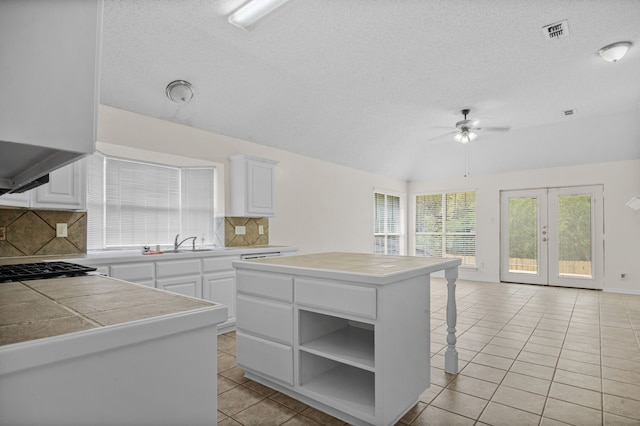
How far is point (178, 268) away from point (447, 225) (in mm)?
6444

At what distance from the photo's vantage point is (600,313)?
15.7 ft

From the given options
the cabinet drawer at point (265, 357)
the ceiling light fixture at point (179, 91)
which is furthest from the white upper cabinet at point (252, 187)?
the cabinet drawer at point (265, 357)

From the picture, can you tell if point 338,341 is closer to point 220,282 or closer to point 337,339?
point 337,339

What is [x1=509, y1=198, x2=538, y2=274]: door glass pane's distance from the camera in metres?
7.07

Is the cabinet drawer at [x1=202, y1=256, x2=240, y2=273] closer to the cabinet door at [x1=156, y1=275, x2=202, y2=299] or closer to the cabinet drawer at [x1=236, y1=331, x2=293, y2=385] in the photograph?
the cabinet door at [x1=156, y1=275, x2=202, y2=299]

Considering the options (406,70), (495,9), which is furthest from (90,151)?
(406,70)

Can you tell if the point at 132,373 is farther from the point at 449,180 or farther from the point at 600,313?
the point at 449,180

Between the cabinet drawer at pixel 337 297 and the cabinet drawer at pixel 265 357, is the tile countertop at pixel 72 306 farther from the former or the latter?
the cabinet drawer at pixel 265 357

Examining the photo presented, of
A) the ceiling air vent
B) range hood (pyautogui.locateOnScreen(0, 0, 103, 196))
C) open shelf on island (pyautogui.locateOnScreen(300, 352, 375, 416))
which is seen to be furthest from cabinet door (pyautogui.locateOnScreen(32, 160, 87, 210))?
the ceiling air vent

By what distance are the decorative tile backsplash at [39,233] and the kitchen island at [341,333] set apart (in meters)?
1.88

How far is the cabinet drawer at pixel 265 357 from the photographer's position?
7.79 ft

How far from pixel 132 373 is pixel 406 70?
4072 mm

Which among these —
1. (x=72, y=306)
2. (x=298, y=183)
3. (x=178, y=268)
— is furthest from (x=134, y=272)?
(x=298, y=183)

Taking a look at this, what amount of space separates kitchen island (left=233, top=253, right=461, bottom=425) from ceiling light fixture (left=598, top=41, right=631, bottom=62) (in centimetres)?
289
